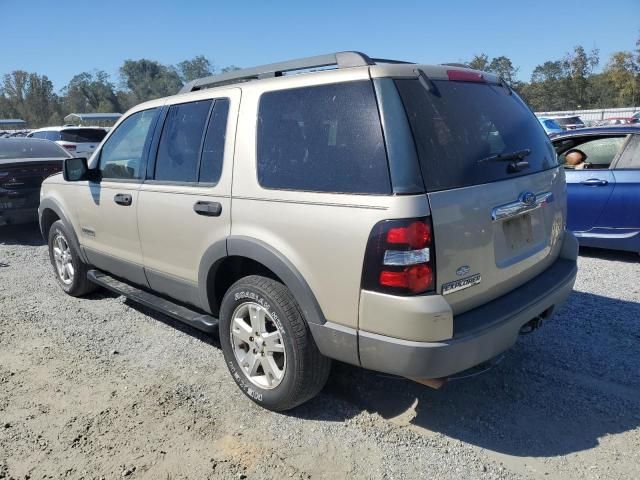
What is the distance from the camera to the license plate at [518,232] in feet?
8.74

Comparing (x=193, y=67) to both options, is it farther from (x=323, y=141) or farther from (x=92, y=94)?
(x=323, y=141)

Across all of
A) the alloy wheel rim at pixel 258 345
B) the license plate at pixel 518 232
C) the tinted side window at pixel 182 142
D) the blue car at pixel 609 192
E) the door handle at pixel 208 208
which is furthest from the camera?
the blue car at pixel 609 192

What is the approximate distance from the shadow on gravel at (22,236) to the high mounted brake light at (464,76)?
23.8ft

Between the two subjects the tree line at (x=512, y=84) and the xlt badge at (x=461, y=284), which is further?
the tree line at (x=512, y=84)

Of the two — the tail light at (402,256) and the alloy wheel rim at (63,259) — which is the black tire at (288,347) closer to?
the tail light at (402,256)

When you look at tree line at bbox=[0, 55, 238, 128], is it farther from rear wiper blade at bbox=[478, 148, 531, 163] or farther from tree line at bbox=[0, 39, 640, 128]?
rear wiper blade at bbox=[478, 148, 531, 163]

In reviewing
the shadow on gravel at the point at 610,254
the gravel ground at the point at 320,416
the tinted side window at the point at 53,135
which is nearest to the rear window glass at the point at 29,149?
the gravel ground at the point at 320,416

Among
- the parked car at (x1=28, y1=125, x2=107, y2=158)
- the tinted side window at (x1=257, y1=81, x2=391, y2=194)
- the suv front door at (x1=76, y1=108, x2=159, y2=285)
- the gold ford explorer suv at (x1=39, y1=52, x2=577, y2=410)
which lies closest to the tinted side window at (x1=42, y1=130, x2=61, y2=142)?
the parked car at (x1=28, y1=125, x2=107, y2=158)

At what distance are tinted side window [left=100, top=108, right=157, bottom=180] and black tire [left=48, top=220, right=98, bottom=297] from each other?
101 cm

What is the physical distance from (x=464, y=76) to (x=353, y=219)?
1141 millimetres

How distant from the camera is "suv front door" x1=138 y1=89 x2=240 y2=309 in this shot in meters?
3.09

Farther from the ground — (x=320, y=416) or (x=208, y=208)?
(x=208, y=208)

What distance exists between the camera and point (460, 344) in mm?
2316

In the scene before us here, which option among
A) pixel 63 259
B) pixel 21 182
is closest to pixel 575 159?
pixel 63 259
